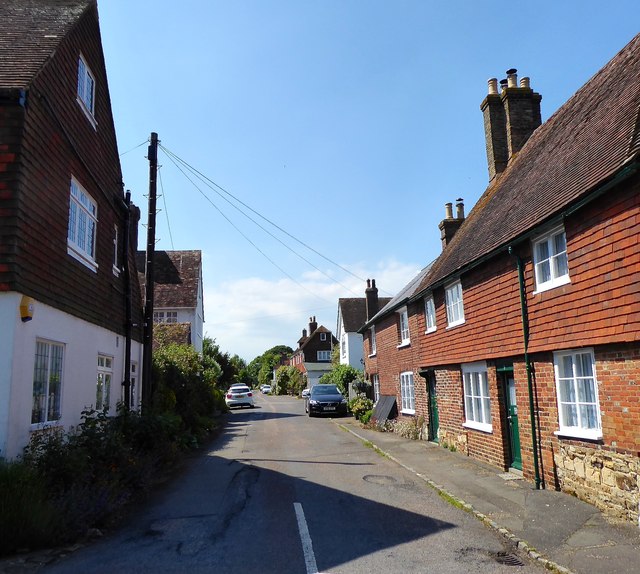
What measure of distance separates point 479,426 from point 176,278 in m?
27.0

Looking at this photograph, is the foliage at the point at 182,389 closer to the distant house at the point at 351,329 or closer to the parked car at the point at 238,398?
the parked car at the point at 238,398

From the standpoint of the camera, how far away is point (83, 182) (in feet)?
34.8

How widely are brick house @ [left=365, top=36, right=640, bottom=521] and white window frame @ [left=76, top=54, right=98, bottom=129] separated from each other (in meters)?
8.82

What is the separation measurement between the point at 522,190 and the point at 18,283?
10.2 meters

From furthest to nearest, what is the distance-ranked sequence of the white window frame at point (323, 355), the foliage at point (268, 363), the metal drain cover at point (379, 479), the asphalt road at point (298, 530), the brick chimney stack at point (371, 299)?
the foliage at point (268, 363)
the white window frame at point (323, 355)
the brick chimney stack at point (371, 299)
the metal drain cover at point (379, 479)
the asphalt road at point (298, 530)

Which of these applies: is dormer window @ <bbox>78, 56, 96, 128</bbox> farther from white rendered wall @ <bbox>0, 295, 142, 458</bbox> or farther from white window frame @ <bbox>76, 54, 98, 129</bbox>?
white rendered wall @ <bbox>0, 295, 142, 458</bbox>

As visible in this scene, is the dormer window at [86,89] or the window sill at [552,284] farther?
the dormer window at [86,89]

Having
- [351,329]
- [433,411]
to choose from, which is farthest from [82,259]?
[351,329]

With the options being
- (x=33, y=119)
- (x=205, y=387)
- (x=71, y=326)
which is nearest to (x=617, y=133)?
(x=33, y=119)

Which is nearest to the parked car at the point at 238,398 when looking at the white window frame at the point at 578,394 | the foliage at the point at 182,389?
the foliage at the point at 182,389

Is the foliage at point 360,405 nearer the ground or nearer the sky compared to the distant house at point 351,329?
nearer the ground

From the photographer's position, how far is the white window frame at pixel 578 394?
7984 millimetres

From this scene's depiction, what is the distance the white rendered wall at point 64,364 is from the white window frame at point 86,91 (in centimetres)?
440

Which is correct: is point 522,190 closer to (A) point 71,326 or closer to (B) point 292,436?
(A) point 71,326
